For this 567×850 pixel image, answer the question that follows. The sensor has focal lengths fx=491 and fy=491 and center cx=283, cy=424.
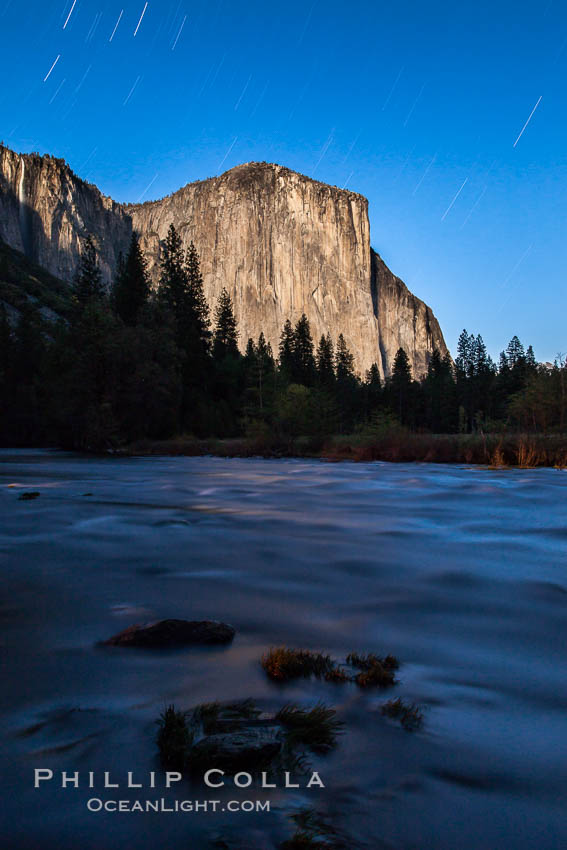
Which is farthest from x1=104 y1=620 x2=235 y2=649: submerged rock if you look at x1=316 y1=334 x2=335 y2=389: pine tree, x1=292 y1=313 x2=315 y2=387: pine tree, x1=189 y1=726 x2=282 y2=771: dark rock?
x1=316 y1=334 x2=335 y2=389: pine tree

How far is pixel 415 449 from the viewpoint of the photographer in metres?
19.5

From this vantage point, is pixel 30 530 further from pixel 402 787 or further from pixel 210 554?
pixel 402 787

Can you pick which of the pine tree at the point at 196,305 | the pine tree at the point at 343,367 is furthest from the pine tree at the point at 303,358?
the pine tree at the point at 196,305

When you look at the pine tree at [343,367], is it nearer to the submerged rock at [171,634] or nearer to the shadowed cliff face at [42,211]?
the submerged rock at [171,634]

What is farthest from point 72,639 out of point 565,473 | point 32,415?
point 32,415

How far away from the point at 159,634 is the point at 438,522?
16.9ft

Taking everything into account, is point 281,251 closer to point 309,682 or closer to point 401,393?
point 401,393

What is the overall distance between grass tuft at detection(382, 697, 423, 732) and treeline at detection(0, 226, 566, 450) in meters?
20.3

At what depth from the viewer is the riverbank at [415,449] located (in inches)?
643

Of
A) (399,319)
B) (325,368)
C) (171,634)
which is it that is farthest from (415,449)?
(399,319)

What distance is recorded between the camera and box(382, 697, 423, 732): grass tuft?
1950 mm

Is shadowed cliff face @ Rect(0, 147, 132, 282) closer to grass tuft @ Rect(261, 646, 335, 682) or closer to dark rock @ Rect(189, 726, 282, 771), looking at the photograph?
grass tuft @ Rect(261, 646, 335, 682)

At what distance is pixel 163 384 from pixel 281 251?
124 metres

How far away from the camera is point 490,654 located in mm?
2639
